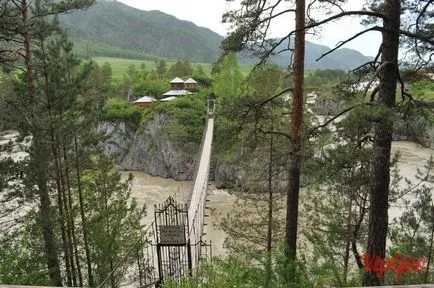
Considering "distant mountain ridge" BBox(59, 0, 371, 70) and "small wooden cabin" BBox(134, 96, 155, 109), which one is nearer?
"small wooden cabin" BBox(134, 96, 155, 109)

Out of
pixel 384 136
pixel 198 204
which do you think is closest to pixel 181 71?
pixel 198 204

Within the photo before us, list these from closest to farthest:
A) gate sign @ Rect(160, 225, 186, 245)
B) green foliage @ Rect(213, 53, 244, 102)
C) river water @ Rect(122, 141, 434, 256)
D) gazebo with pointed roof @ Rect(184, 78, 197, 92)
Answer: gate sign @ Rect(160, 225, 186, 245), river water @ Rect(122, 141, 434, 256), green foliage @ Rect(213, 53, 244, 102), gazebo with pointed roof @ Rect(184, 78, 197, 92)

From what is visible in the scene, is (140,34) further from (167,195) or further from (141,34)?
(167,195)

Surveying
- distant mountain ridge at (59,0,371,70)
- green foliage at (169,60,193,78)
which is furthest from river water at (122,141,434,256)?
distant mountain ridge at (59,0,371,70)

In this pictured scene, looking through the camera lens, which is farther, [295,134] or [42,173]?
[42,173]

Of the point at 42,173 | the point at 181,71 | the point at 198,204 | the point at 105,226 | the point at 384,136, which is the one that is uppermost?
the point at 384,136

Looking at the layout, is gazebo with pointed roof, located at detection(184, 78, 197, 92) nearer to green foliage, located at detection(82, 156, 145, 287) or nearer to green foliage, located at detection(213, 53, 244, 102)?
green foliage, located at detection(213, 53, 244, 102)

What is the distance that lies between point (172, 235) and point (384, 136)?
2772mm

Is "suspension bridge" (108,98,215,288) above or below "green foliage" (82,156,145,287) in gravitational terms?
above

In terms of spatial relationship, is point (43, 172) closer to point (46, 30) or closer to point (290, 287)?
point (46, 30)

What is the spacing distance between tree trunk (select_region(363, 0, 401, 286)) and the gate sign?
219cm

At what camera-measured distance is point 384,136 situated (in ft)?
12.0

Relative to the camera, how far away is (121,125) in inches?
1246

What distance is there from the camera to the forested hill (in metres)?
147
